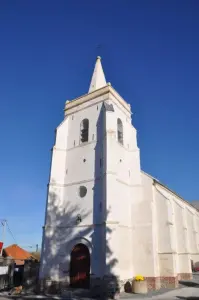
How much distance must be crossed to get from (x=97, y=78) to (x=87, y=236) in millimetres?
15988

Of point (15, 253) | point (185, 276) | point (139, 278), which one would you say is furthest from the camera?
point (15, 253)

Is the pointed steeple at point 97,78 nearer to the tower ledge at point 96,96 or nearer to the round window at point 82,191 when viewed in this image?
the tower ledge at point 96,96

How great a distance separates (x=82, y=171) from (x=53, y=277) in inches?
318

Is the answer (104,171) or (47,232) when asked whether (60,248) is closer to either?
(47,232)

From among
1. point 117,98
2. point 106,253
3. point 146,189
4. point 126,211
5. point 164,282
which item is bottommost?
point 164,282

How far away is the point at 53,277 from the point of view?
1745 cm

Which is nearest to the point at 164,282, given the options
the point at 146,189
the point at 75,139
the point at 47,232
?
the point at 146,189

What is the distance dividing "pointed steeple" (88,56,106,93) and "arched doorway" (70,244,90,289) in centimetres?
1495

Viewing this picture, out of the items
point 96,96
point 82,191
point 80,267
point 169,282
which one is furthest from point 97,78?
point 169,282

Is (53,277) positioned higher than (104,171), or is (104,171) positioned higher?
(104,171)

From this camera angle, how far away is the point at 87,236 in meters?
17.2

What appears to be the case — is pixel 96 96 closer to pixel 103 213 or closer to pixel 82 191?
pixel 82 191

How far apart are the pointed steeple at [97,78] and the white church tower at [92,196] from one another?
6.26ft

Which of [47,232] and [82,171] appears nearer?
[47,232]
